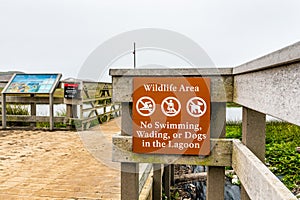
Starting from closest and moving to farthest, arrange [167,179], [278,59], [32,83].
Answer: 1. [278,59]
2. [167,179]
3. [32,83]

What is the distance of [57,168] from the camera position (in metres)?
3.18

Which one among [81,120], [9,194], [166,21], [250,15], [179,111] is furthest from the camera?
[81,120]

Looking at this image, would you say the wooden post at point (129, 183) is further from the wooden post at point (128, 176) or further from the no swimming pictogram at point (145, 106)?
the no swimming pictogram at point (145, 106)

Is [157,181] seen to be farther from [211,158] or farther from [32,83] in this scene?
[32,83]

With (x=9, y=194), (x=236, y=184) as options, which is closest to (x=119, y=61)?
(x=9, y=194)

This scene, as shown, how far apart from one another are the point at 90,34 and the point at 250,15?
6.99 metres

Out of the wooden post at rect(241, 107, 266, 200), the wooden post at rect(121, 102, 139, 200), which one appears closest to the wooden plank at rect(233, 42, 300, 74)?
the wooden post at rect(241, 107, 266, 200)

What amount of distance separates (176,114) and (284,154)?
3947mm

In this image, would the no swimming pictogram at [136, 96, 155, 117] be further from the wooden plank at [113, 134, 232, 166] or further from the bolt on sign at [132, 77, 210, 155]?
the wooden plank at [113, 134, 232, 166]

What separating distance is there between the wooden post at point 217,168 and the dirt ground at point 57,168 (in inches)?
39.5

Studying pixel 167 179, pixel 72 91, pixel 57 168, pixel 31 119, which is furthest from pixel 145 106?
pixel 31 119

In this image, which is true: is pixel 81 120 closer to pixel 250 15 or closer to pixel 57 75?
pixel 57 75

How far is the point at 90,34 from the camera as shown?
34.2 ft

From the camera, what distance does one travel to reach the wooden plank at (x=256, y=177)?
844 millimetres
